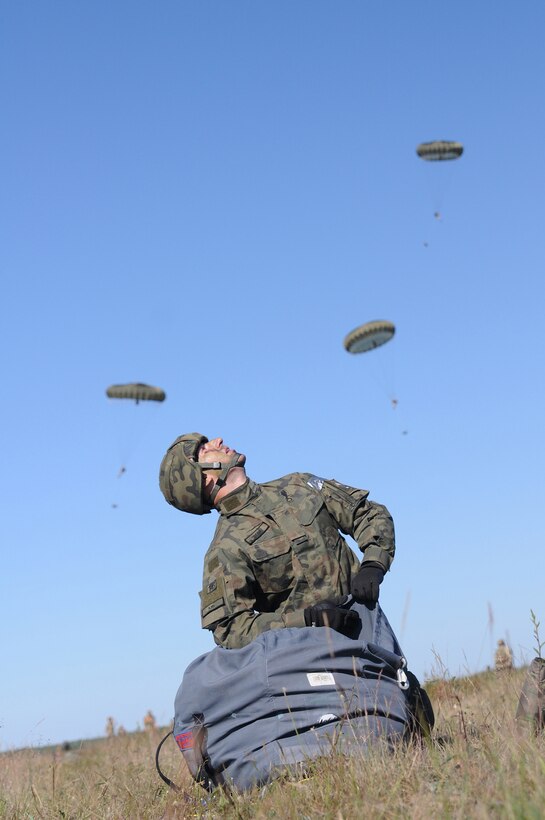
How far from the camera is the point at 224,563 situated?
19.7 ft

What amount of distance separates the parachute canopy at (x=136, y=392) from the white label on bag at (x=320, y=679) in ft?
105

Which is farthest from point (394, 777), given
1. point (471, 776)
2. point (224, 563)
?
point (224, 563)

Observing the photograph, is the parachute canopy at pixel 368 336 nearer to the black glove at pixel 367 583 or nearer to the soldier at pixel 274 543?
the soldier at pixel 274 543

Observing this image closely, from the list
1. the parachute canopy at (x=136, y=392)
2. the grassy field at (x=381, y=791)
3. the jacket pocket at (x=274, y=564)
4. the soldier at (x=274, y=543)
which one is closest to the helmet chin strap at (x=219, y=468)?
the soldier at (x=274, y=543)

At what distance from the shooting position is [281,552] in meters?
6.06

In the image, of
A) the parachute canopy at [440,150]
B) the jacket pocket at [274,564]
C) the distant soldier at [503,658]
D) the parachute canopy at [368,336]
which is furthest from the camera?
the parachute canopy at [440,150]

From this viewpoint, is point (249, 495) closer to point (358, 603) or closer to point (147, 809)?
point (358, 603)

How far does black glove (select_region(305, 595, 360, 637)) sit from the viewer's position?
5.62 m

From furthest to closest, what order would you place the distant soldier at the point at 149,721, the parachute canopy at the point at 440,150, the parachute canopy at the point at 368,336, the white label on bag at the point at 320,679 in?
1. the parachute canopy at the point at 440,150
2. the parachute canopy at the point at 368,336
3. the distant soldier at the point at 149,721
4. the white label on bag at the point at 320,679

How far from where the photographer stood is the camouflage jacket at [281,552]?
5.90 meters

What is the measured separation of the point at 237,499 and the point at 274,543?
475 millimetres

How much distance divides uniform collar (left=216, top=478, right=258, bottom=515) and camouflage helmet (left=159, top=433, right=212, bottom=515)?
0.54 feet

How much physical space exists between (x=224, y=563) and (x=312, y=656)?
36.6 inches

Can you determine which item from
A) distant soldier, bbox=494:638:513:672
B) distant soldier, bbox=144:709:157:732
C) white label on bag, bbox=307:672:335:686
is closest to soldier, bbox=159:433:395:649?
white label on bag, bbox=307:672:335:686
